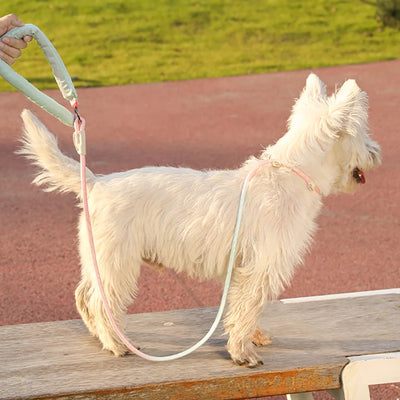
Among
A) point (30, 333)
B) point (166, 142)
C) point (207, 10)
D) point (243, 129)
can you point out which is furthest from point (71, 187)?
point (207, 10)

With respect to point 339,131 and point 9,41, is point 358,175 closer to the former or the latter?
point 339,131

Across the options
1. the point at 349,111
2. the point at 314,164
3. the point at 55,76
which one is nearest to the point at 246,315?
the point at 314,164

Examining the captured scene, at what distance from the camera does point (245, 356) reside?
10.4 ft

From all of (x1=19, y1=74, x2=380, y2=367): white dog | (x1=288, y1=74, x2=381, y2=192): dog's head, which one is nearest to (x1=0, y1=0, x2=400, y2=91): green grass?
(x1=19, y1=74, x2=380, y2=367): white dog

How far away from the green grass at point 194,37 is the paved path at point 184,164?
3.43 ft

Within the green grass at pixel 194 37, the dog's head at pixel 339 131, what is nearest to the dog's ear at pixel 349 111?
the dog's head at pixel 339 131

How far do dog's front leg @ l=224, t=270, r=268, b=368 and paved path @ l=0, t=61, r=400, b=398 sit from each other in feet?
6.57

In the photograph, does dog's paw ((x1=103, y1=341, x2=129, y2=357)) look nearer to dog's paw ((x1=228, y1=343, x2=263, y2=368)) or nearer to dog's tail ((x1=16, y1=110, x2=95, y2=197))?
dog's paw ((x1=228, y1=343, x2=263, y2=368))

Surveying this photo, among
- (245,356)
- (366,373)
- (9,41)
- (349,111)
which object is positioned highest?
(9,41)

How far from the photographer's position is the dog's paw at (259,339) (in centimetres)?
342

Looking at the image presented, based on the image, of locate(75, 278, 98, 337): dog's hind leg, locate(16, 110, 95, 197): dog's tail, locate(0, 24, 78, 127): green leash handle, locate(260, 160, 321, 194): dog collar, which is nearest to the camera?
locate(0, 24, 78, 127): green leash handle

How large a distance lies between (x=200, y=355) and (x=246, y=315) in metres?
0.33

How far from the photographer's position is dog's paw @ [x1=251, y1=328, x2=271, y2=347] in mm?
3416

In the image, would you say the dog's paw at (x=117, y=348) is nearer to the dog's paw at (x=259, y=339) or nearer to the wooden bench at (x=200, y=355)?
the wooden bench at (x=200, y=355)
